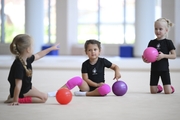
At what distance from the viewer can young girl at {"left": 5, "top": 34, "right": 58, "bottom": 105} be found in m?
5.09

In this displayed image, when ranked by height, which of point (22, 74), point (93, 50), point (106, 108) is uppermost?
point (93, 50)

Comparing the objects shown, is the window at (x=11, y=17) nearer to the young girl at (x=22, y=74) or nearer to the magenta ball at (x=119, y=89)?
the magenta ball at (x=119, y=89)

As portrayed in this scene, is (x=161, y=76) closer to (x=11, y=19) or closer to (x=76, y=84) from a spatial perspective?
(x=76, y=84)

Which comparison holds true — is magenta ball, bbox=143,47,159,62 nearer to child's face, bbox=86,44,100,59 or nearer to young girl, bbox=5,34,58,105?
child's face, bbox=86,44,100,59

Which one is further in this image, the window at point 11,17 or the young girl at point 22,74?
the window at point 11,17

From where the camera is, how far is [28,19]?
45.0ft

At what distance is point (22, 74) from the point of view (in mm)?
5094

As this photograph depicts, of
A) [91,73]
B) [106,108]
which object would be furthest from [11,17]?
[106,108]

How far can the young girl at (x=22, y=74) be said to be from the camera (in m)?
5.09

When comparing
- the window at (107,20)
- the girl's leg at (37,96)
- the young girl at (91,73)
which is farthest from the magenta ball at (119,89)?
the window at (107,20)

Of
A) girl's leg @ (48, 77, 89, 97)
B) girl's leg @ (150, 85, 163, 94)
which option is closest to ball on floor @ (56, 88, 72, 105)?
girl's leg @ (48, 77, 89, 97)

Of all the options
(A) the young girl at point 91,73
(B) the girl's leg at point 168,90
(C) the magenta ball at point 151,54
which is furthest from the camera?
(B) the girl's leg at point 168,90

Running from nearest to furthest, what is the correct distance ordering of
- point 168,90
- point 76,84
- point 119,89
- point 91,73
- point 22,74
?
point 22,74 → point 119,89 → point 76,84 → point 91,73 → point 168,90

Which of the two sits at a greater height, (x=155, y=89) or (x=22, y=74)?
(x=22, y=74)
